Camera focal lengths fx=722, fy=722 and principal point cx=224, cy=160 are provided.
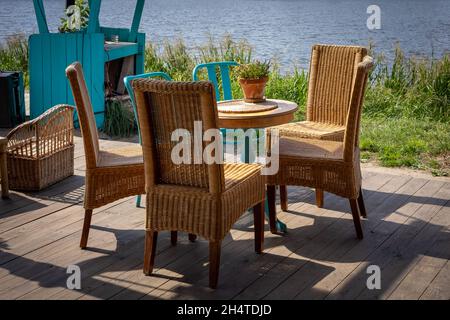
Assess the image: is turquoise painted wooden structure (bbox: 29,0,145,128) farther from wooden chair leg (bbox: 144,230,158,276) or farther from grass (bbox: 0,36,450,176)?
wooden chair leg (bbox: 144,230,158,276)

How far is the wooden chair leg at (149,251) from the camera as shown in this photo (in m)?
3.57

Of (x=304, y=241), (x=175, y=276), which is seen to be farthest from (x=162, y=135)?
(x=304, y=241)

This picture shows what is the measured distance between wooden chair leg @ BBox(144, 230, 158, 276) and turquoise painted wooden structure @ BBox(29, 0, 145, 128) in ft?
11.3

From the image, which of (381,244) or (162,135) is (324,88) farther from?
(162,135)

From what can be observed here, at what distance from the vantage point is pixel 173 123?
329 centimetres

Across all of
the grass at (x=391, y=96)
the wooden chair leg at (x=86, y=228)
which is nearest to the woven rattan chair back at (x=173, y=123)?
the wooden chair leg at (x=86, y=228)

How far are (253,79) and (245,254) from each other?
1.15 m

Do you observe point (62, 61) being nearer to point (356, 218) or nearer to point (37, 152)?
point (37, 152)

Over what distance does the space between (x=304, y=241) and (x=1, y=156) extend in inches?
82.9

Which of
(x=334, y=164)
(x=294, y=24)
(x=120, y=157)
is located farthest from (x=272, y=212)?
(x=294, y=24)

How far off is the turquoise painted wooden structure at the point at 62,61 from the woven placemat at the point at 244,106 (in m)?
2.61

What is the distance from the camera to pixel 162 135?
3361 millimetres

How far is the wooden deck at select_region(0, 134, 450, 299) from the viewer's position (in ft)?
11.2
